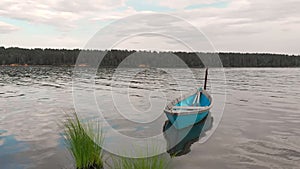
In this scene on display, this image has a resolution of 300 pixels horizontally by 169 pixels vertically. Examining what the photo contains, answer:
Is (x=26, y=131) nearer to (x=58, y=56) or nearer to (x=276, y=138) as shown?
(x=276, y=138)

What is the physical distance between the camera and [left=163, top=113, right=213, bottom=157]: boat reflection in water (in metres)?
13.9

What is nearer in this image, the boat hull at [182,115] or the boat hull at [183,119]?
the boat hull at [182,115]

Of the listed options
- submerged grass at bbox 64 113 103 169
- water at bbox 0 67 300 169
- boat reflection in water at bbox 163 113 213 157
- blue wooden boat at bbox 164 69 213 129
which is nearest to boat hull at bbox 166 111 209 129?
blue wooden boat at bbox 164 69 213 129

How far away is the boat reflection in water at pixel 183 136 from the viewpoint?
45.6 ft

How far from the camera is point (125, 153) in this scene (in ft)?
42.4

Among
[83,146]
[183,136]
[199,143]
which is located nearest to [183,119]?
[183,136]

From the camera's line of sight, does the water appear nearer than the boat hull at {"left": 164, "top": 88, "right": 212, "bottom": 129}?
Yes

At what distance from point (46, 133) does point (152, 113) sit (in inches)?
404

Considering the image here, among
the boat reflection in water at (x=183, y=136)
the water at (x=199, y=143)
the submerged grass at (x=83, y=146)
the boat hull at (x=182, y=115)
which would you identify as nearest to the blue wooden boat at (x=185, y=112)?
the boat hull at (x=182, y=115)

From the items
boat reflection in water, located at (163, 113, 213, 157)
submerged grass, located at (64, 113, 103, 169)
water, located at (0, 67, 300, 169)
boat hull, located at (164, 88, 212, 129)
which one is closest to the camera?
submerged grass, located at (64, 113, 103, 169)

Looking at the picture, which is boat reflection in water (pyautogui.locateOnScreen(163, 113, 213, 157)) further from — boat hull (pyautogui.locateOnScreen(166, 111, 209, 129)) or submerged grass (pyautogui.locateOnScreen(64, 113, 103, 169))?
submerged grass (pyautogui.locateOnScreen(64, 113, 103, 169))

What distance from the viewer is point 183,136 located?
16.4 m

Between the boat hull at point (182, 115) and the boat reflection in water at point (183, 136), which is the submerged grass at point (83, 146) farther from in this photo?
the boat hull at point (182, 115)

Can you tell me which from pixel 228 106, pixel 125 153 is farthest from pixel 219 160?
pixel 228 106
